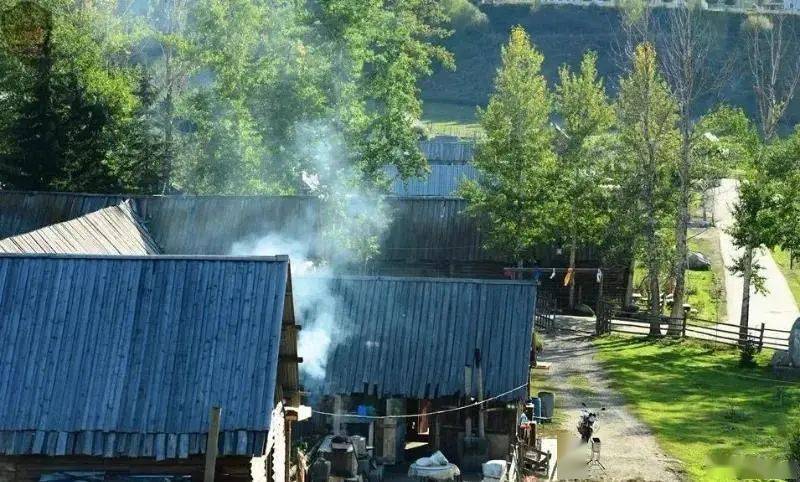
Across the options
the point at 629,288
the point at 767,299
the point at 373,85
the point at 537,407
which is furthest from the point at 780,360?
the point at 373,85

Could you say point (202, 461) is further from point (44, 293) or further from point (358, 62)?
point (358, 62)

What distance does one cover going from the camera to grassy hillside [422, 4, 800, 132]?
118 m

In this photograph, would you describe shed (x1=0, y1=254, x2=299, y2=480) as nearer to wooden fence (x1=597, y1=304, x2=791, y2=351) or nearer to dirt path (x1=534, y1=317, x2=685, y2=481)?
dirt path (x1=534, y1=317, x2=685, y2=481)

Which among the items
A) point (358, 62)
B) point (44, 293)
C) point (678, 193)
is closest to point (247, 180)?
point (358, 62)

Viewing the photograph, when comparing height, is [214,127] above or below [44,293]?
above

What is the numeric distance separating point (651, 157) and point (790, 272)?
1771 centimetres

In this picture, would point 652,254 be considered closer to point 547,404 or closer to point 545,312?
point 545,312

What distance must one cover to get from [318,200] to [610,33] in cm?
9196

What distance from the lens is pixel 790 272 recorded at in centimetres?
6397

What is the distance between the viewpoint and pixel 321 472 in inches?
1030

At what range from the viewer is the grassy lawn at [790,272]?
2354 inches

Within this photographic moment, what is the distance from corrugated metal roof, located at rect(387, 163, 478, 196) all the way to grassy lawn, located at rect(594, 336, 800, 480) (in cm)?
1722

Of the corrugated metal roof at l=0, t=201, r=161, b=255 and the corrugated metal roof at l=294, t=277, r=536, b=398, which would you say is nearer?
the corrugated metal roof at l=294, t=277, r=536, b=398

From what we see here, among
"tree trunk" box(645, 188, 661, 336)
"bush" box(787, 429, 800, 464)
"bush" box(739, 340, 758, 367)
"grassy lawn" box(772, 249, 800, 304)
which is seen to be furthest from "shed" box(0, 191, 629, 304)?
"bush" box(787, 429, 800, 464)
